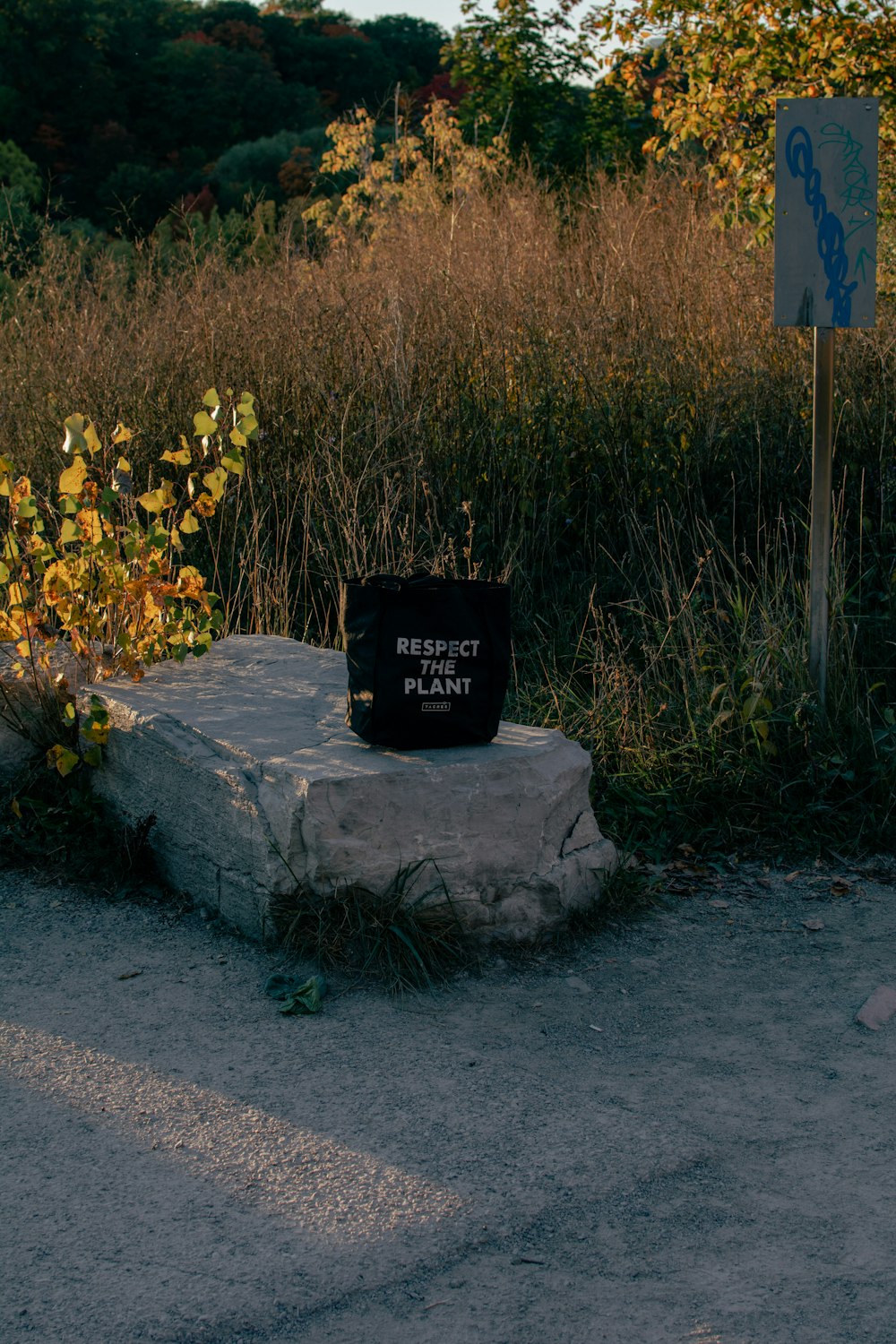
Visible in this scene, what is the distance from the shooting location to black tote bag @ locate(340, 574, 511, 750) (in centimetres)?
351

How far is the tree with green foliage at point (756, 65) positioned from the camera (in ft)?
20.7

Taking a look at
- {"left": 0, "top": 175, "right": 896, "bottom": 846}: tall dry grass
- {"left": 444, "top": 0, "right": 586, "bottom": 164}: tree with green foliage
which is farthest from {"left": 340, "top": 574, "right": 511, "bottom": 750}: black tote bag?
{"left": 444, "top": 0, "right": 586, "bottom": 164}: tree with green foliage

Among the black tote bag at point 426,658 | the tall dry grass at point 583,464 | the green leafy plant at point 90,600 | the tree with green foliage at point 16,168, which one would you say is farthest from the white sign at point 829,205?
the tree with green foliage at point 16,168

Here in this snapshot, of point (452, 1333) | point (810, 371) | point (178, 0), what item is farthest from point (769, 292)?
point (178, 0)

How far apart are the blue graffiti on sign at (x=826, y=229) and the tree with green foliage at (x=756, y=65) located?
85.4 inches

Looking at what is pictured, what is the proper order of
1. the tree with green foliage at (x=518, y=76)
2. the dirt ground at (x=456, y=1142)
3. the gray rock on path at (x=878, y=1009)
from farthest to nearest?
the tree with green foliage at (x=518, y=76) < the gray rock on path at (x=878, y=1009) < the dirt ground at (x=456, y=1142)

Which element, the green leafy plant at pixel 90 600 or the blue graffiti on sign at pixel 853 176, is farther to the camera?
the blue graffiti on sign at pixel 853 176

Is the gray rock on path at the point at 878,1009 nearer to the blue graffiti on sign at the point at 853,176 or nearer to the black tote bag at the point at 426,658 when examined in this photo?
the black tote bag at the point at 426,658

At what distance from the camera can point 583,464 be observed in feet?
20.8

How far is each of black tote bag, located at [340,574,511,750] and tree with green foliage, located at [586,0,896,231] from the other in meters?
4.15

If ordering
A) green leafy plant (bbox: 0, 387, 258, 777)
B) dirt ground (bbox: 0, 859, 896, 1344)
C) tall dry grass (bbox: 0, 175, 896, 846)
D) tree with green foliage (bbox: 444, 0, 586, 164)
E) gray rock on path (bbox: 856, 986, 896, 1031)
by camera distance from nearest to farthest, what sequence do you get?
dirt ground (bbox: 0, 859, 896, 1344) → gray rock on path (bbox: 856, 986, 896, 1031) → green leafy plant (bbox: 0, 387, 258, 777) → tall dry grass (bbox: 0, 175, 896, 846) → tree with green foliage (bbox: 444, 0, 586, 164)

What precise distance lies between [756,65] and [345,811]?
5021 mm

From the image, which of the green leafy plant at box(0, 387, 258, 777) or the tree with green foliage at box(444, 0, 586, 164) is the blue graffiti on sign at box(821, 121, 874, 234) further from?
the tree with green foliage at box(444, 0, 586, 164)

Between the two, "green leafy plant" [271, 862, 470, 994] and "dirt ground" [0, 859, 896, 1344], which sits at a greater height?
"green leafy plant" [271, 862, 470, 994]
